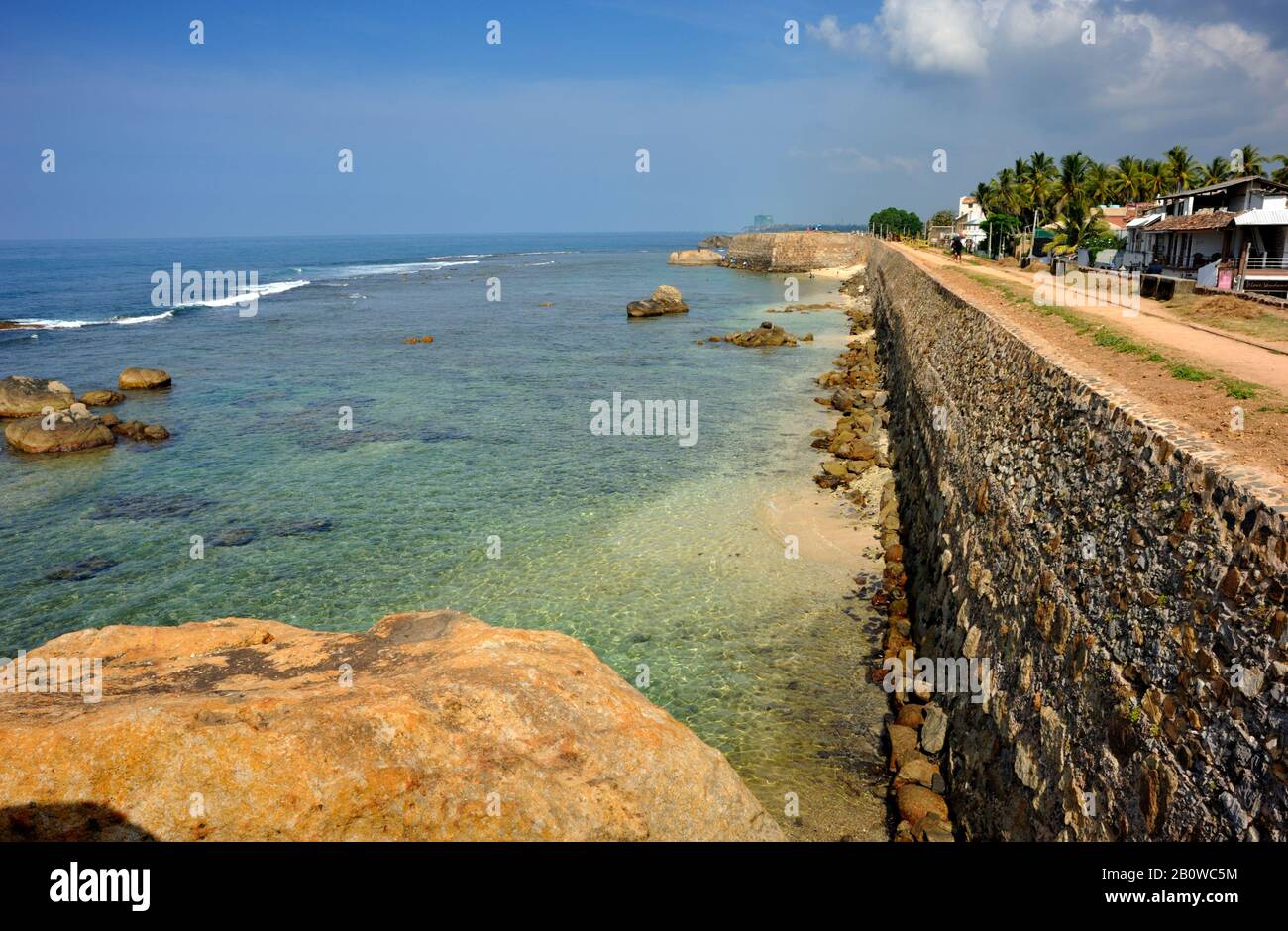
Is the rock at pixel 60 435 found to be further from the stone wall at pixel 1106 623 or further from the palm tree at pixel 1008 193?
the palm tree at pixel 1008 193

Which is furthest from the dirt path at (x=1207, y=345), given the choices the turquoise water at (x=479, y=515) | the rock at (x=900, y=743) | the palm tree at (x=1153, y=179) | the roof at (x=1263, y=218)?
the palm tree at (x=1153, y=179)

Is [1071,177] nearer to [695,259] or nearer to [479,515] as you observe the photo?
[479,515]

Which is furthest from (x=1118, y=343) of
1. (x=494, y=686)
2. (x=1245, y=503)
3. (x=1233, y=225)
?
(x=1233, y=225)

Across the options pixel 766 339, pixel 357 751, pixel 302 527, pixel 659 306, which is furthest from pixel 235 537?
pixel 659 306

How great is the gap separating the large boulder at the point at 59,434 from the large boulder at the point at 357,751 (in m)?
25.1

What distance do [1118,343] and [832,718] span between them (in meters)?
10.2

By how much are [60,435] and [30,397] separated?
22.7 ft

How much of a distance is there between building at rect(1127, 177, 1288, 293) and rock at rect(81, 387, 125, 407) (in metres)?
48.7

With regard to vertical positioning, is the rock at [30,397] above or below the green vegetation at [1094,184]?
below

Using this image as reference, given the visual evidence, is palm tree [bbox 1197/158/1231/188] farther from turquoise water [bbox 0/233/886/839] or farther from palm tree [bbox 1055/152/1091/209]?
turquoise water [bbox 0/233/886/839]

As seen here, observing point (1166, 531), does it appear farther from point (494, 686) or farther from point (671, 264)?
point (671, 264)

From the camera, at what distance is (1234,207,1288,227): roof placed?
34.5 m

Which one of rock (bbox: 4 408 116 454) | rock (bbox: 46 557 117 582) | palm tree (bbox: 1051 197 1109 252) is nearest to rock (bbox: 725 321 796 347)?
palm tree (bbox: 1051 197 1109 252)

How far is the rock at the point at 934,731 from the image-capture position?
11.8 meters
